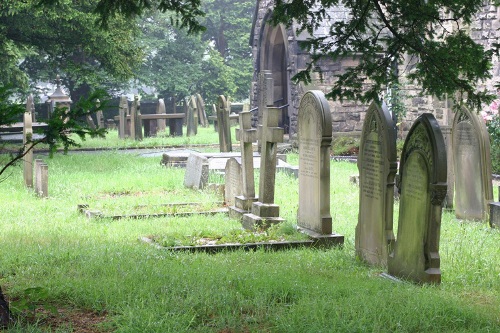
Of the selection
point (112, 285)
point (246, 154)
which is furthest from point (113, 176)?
point (112, 285)

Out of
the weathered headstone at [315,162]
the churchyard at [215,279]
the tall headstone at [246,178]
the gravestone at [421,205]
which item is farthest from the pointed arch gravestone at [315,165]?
the gravestone at [421,205]

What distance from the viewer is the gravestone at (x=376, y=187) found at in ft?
28.7

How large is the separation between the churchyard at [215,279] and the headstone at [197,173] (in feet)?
7.27

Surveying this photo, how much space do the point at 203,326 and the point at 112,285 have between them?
4.15ft

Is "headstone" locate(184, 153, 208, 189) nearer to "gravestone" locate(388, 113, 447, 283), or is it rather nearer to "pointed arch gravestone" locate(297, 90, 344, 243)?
"pointed arch gravestone" locate(297, 90, 344, 243)

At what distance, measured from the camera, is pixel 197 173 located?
15867 mm

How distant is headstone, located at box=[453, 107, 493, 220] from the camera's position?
12000mm

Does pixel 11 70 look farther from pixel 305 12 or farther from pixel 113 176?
pixel 305 12

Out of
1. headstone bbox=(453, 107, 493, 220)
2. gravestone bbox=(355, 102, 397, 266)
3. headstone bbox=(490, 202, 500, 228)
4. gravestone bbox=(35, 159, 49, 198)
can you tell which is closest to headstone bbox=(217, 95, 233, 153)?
gravestone bbox=(35, 159, 49, 198)

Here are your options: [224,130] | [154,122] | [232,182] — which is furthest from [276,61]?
[232,182]

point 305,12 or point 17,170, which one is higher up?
point 305,12

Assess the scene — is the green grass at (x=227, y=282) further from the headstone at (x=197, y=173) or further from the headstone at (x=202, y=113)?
the headstone at (x=202, y=113)

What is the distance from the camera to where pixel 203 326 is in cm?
610

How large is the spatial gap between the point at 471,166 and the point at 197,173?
5.33 meters
